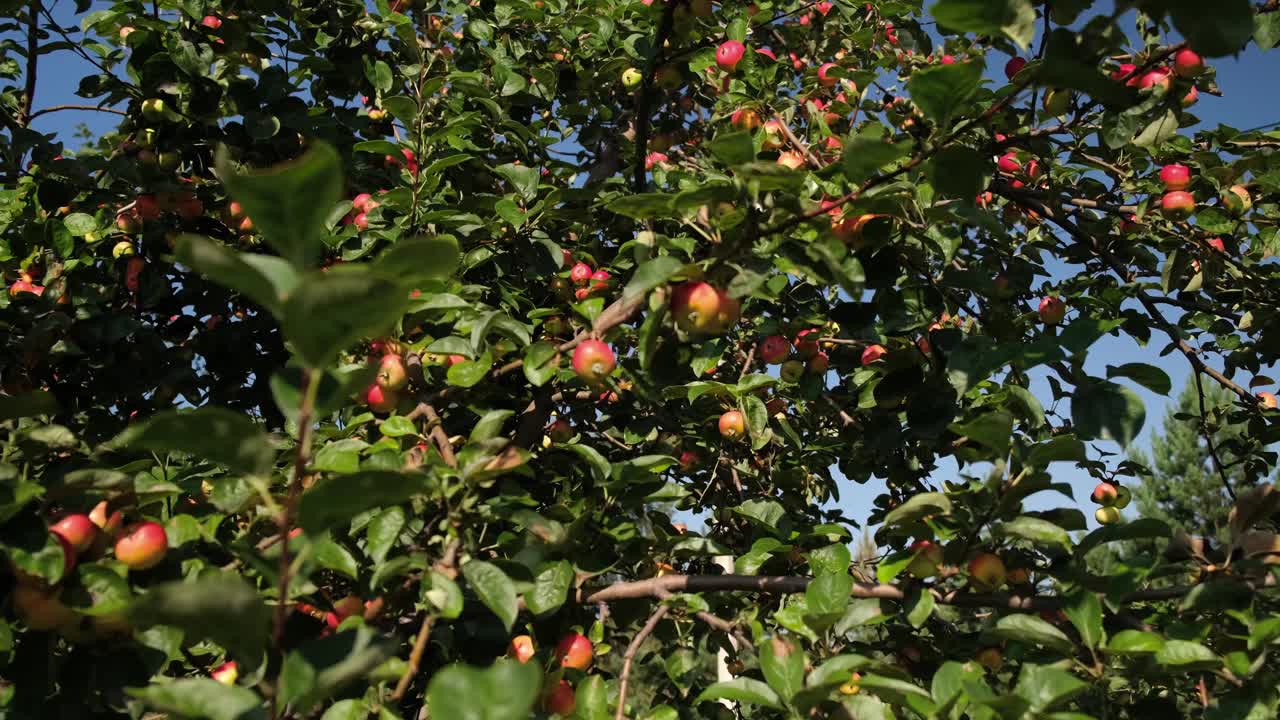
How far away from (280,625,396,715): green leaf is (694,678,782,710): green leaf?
0.65m

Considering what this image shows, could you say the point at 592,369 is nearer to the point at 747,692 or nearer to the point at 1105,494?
the point at 747,692

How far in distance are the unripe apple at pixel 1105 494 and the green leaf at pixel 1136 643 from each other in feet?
6.98

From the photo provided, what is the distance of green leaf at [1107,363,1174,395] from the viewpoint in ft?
4.92

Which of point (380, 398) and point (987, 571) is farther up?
point (380, 398)

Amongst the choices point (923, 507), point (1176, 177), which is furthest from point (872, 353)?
point (1176, 177)

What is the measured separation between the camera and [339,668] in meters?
0.81

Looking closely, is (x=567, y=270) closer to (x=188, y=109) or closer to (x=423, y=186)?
(x=423, y=186)

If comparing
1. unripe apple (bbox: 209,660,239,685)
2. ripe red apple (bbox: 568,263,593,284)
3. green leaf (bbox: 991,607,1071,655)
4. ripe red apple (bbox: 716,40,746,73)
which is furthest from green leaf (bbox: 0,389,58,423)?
ripe red apple (bbox: 716,40,746,73)

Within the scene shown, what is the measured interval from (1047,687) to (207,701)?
106 centimetres

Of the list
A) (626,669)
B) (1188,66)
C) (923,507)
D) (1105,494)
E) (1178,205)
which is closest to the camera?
(923,507)

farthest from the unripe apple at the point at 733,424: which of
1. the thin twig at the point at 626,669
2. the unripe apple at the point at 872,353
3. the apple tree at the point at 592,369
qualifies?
the thin twig at the point at 626,669

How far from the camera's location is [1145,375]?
1.52 m

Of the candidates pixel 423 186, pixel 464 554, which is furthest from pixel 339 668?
pixel 423 186

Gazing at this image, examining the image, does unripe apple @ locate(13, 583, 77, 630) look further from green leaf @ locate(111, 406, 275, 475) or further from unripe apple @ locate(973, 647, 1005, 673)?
unripe apple @ locate(973, 647, 1005, 673)
